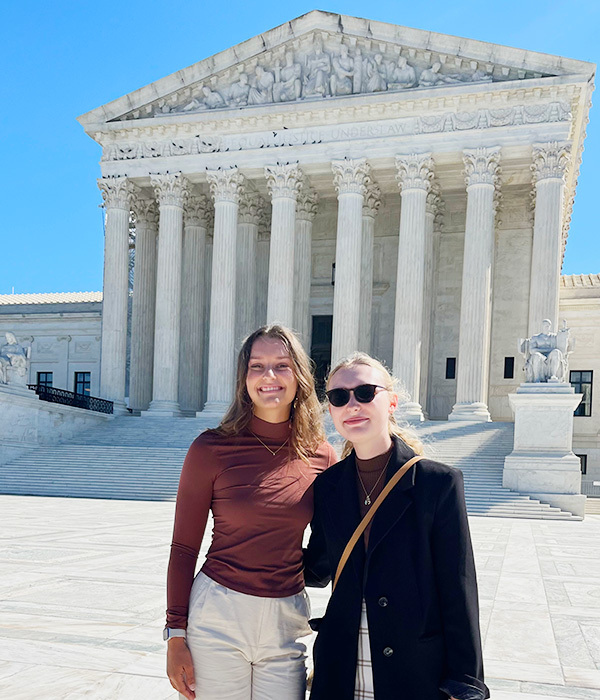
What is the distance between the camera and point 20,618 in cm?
718

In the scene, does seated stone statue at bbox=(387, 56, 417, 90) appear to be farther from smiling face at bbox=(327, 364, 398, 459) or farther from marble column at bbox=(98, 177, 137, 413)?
smiling face at bbox=(327, 364, 398, 459)

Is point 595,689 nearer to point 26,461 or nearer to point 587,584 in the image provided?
point 587,584

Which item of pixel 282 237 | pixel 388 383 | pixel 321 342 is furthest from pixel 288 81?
pixel 388 383

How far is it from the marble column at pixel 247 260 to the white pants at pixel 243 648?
121 ft

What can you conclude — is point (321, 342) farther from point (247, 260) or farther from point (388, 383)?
point (388, 383)

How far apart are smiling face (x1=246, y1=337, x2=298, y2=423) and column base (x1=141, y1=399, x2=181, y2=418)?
34.1m

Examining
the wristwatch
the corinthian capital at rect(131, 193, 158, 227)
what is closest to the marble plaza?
the wristwatch

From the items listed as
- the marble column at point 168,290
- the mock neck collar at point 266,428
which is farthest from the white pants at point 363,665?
the marble column at point 168,290

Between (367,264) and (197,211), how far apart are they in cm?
987

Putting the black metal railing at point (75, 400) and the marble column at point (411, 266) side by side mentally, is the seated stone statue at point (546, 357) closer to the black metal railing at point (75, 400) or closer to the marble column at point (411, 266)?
the marble column at point (411, 266)

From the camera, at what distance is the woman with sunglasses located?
315 centimetres

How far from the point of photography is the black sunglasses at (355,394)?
11.6 feet

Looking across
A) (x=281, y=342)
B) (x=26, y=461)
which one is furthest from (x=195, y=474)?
(x=26, y=461)

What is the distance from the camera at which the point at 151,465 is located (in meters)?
27.7
